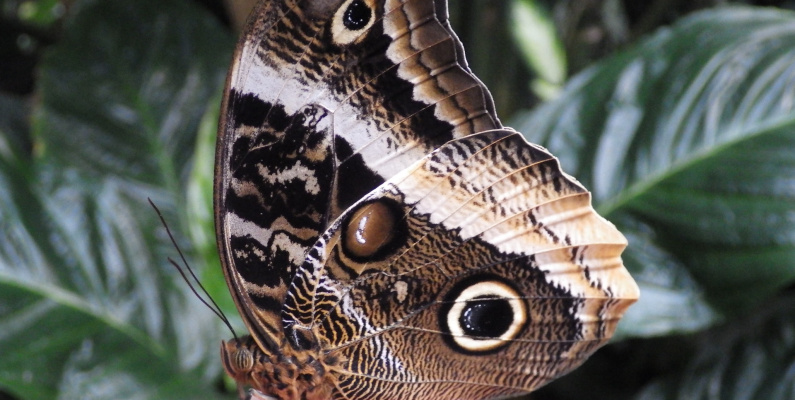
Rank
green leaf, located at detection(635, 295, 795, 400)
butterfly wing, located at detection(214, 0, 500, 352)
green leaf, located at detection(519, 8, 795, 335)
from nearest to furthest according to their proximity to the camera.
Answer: butterfly wing, located at detection(214, 0, 500, 352) → green leaf, located at detection(519, 8, 795, 335) → green leaf, located at detection(635, 295, 795, 400)

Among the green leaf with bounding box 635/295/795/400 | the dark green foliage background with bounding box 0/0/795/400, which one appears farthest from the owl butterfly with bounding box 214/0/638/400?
the green leaf with bounding box 635/295/795/400

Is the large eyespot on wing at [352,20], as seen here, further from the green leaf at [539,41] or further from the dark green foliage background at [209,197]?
the green leaf at [539,41]

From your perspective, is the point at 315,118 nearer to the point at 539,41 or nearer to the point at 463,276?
the point at 463,276

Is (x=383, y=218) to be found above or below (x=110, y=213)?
above

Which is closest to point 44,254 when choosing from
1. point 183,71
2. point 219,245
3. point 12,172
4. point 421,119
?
point 12,172

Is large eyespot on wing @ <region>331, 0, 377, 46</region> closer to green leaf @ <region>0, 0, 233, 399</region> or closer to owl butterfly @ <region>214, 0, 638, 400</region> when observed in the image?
owl butterfly @ <region>214, 0, 638, 400</region>

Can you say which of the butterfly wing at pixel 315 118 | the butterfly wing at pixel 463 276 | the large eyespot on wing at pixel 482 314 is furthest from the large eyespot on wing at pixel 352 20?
the large eyespot on wing at pixel 482 314

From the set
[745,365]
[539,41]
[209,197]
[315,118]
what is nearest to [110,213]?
[209,197]
